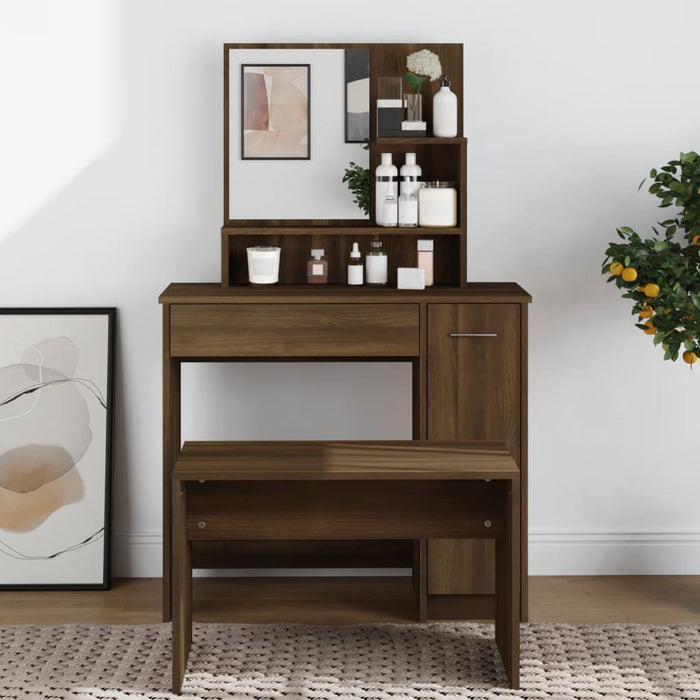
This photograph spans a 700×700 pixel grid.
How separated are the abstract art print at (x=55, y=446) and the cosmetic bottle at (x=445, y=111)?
1284 millimetres

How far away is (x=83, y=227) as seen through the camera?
362cm

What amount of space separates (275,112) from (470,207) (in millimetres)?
743

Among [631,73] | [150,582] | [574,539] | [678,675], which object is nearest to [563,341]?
[574,539]

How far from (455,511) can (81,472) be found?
4.71 feet

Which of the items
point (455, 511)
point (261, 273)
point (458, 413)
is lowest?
point (455, 511)

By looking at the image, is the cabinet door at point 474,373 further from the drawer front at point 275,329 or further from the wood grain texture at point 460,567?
the drawer front at point 275,329

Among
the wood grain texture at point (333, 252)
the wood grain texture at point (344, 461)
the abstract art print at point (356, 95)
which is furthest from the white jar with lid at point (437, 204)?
the wood grain texture at point (344, 461)

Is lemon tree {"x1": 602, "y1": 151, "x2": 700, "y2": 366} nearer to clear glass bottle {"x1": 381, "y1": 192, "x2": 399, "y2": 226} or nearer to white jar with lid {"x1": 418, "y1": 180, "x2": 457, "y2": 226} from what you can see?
white jar with lid {"x1": 418, "y1": 180, "x2": 457, "y2": 226}

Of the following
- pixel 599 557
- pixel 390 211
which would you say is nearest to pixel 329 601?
pixel 599 557

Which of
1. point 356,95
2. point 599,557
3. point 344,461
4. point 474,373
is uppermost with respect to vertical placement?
point 356,95

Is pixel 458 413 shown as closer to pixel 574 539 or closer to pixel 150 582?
pixel 574 539

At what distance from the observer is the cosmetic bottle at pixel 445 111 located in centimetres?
339

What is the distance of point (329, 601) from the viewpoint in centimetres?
351

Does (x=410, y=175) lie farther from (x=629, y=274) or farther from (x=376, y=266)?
(x=629, y=274)
